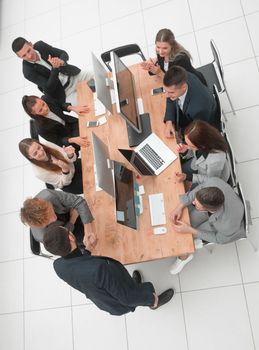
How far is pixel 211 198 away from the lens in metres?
2.21

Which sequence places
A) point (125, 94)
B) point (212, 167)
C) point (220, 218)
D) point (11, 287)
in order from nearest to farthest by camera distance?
point (220, 218) < point (212, 167) < point (125, 94) < point (11, 287)

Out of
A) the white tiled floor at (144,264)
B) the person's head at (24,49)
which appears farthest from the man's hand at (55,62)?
the white tiled floor at (144,264)

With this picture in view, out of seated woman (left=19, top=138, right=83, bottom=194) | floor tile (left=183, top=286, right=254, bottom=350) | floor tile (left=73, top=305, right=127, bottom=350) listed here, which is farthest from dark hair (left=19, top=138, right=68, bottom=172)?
floor tile (left=183, top=286, right=254, bottom=350)

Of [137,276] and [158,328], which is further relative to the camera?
[137,276]

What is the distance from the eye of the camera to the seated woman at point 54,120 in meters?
3.09

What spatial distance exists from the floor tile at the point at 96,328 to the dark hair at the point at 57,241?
1378 millimetres

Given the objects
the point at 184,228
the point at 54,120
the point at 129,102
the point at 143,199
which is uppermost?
the point at 129,102

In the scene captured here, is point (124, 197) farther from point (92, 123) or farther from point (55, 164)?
point (92, 123)

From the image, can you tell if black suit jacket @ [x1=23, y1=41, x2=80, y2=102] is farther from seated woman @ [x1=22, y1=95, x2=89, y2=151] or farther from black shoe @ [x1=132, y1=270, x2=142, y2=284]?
black shoe @ [x1=132, y1=270, x2=142, y2=284]

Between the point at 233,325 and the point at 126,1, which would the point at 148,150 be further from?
the point at 126,1

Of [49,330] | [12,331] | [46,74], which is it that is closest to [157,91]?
[46,74]

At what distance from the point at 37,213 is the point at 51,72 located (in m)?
1.66

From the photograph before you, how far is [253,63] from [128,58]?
1.51 meters

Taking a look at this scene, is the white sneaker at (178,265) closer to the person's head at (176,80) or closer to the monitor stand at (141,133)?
the monitor stand at (141,133)
